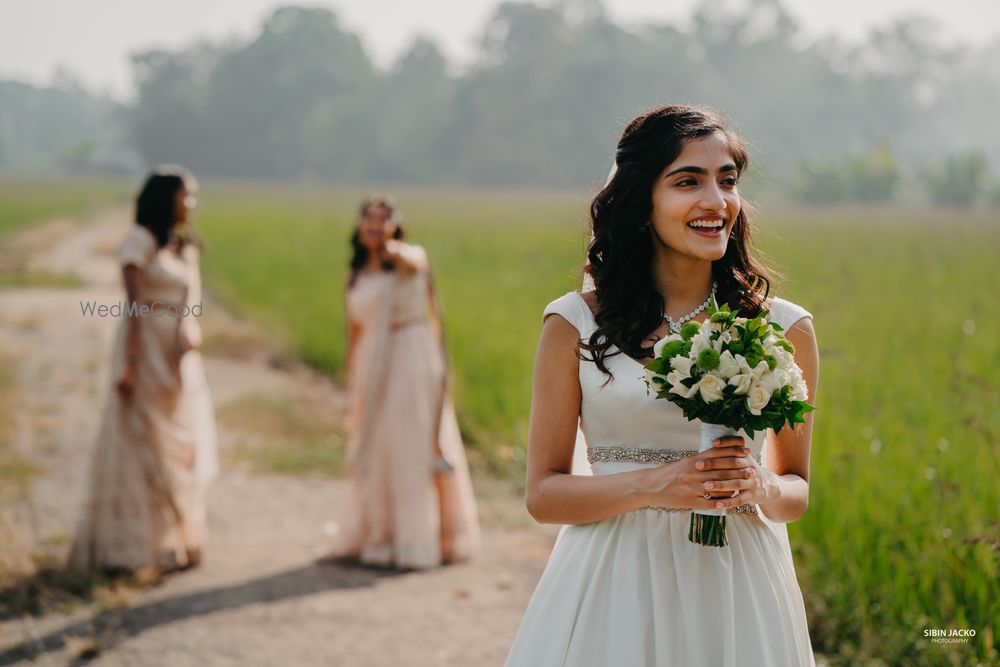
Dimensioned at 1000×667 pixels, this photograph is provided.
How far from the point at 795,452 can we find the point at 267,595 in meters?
3.38

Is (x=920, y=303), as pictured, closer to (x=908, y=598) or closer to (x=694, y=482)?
(x=908, y=598)

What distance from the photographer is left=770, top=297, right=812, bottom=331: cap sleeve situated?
2.33 meters

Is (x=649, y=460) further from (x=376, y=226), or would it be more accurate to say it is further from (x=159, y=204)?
(x=159, y=204)

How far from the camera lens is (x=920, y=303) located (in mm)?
12633

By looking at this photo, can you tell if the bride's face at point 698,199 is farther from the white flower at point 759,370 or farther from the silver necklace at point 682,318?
the white flower at point 759,370

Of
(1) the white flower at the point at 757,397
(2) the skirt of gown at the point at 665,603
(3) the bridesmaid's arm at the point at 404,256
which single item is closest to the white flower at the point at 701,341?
(1) the white flower at the point at 757,397

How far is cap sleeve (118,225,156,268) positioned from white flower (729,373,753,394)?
396cm

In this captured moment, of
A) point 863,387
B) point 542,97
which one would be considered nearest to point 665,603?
point 863,387

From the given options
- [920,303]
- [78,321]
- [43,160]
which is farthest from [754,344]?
[43,160]

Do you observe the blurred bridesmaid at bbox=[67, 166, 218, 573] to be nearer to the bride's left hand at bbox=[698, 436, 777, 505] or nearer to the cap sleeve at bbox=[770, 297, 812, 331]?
the cap sleeve at bbox=[770, 297, 812, 331]

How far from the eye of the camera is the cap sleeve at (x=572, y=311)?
229 centimetres

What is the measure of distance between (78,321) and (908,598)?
13711 millimetres

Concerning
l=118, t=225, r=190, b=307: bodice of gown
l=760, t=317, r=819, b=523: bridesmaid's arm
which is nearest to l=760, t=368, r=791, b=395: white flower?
l=760, t=317, r=819, b=523: bridesmaid's arm

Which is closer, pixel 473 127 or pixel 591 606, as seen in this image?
pixel 591 606
